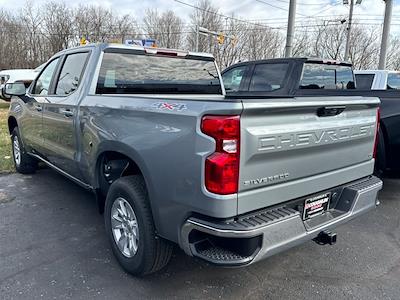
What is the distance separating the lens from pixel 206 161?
226 cm

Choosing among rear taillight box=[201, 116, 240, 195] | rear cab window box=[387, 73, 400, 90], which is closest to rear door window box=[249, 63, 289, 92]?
rear taillight box=[201, 116, 240, 195]

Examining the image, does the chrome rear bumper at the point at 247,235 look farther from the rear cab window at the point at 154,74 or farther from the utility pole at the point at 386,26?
the utility pole at the point at 386,26

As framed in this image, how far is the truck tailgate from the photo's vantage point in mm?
2307

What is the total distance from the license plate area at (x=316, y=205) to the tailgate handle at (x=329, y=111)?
2.07ft

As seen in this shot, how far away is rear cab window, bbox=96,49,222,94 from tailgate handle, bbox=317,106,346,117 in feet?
6.37

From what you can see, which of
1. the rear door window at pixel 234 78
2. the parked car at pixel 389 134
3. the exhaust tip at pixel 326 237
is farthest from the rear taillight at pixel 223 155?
the rear door window at pixel 234 78

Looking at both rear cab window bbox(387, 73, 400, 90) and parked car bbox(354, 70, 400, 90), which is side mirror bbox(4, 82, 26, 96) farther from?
rear cab window bbox(387, 73, 400, 90)

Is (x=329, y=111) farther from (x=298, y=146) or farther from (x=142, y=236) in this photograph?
(x=142, y=236)

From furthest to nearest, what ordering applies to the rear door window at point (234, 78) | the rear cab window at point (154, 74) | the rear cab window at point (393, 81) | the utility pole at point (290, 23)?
the utility pole at point (290, 23)
the rear cab window at point (393, 81)
the rear door window at point (234, 78)
the rear cab window at point (154, 74)

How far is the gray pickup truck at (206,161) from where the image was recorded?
7.47ft

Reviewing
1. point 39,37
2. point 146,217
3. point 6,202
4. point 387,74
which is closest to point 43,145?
point 6,202

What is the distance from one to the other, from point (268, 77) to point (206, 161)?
4.41 m

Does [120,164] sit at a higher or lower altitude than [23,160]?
higher

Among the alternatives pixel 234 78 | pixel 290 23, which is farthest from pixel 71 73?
pixel 290 23
